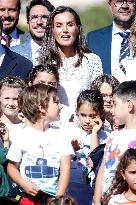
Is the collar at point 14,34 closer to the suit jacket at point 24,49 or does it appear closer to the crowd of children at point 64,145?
the suit jacket at point 24,49

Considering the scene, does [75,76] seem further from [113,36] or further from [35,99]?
[35,99]

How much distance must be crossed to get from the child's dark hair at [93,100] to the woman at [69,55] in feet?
1.38

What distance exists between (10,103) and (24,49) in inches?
51.1

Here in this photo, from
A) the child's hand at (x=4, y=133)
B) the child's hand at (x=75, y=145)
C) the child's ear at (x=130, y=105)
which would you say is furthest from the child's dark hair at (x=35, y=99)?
the child's ear at (x=130, y=105)

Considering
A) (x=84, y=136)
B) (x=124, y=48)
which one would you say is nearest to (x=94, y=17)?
(x=124, y=48)

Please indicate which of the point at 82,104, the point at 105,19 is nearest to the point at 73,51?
the point at 82,104

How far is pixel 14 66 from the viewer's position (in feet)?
32.9

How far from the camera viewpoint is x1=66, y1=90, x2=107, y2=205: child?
920cm

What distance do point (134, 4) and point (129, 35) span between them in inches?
18.1

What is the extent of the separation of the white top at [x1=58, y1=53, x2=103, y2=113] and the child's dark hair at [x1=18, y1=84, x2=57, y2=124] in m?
1.03

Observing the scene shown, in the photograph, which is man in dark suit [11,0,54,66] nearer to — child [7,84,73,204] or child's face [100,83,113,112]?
child's face [100,83,113,112]

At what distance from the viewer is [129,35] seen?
10.4 m

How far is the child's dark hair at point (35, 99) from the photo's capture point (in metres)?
8.70

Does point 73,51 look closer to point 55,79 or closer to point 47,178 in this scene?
point 55,79
